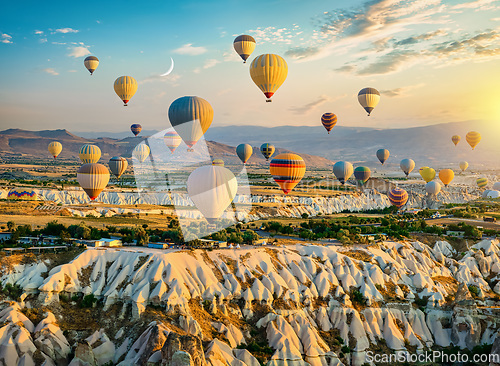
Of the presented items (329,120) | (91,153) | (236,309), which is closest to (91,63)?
(91,153)

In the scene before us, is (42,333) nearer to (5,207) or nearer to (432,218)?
(5,207)

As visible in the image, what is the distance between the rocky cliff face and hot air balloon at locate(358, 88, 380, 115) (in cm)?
4763

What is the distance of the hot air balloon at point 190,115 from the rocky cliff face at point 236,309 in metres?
20.8

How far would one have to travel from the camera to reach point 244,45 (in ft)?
249

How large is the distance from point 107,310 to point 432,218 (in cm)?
7031

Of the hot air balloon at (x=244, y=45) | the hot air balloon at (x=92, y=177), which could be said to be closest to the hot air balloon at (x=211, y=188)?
the hot air balloon at (x=92, y=177)

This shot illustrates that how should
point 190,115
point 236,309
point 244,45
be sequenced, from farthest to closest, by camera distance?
point 244,45 → point 190,115 → point 236,309

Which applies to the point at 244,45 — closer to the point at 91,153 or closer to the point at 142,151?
the point at 91,153

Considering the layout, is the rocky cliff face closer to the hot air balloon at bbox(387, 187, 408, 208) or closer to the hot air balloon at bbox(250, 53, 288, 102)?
the hot air balloon at bbox(250, 53, 288, 102)

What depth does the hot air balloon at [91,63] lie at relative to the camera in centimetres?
11075

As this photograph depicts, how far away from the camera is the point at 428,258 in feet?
208

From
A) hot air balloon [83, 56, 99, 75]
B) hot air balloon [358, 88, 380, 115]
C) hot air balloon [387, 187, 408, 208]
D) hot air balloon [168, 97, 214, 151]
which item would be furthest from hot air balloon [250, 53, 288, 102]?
hot air balloon [83, 56, 99, 75]

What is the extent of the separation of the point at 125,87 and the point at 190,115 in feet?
118

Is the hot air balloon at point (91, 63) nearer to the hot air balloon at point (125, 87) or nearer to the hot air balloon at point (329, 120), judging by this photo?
the hot air balloon at point (125, 87)
